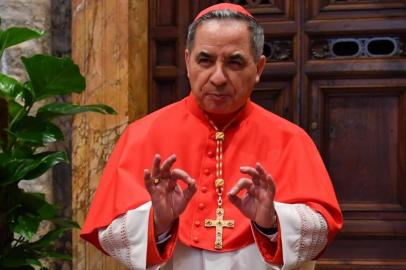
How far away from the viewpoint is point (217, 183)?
187cm

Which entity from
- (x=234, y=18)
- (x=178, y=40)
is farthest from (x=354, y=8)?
(x=234, y=18)

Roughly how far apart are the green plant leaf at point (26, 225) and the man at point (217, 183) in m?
0.26

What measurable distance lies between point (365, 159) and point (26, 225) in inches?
62.9

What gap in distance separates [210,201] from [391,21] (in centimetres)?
139

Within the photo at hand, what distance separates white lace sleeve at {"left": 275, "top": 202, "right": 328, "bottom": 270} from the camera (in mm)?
1687

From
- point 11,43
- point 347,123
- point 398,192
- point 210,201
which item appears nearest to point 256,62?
point 210,201

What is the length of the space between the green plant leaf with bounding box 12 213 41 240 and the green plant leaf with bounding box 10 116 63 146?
26 cm

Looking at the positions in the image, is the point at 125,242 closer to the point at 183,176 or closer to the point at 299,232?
the point at 183,176

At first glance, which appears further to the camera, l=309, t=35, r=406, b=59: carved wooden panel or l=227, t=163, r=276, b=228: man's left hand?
l=309, t=35, r=406, b=59: carved wooden panel

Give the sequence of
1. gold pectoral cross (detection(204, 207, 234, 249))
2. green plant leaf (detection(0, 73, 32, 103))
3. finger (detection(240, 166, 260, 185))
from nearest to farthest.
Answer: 1. finger (detection(240, 166, 260, 185))
2. gold pectoral cross (detection(204, 207, 234, 249))
3. green plant leaf (detection(0, 73, 32, 103))

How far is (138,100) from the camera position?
276 centimetres

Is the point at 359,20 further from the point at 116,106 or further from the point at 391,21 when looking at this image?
the point at 116,106

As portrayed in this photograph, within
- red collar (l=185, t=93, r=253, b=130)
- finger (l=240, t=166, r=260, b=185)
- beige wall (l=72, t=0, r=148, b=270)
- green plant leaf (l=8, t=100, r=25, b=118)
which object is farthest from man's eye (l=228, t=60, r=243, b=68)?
beige wall (l=72, t=0, r=148, b=270)

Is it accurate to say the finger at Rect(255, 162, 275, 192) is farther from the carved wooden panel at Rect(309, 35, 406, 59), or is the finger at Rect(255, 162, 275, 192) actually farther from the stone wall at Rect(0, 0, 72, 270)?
the stone wall at Rect(0, 0, 72, 270)
